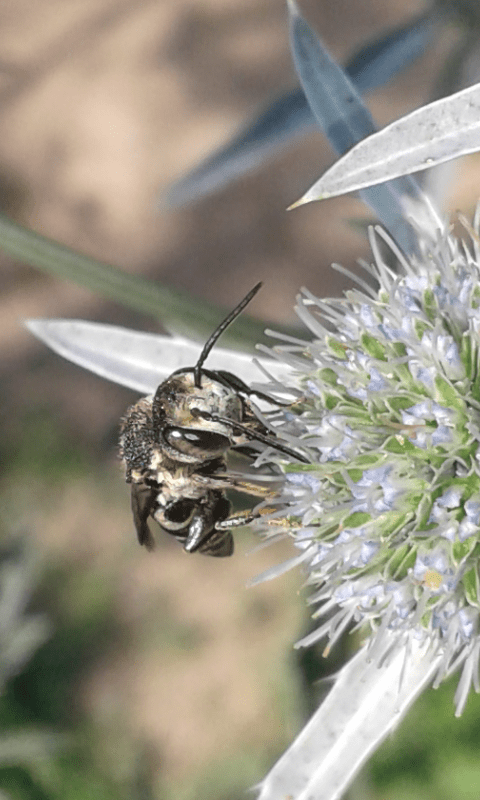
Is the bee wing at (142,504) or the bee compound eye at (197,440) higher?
the bee compound eye at (197,440)

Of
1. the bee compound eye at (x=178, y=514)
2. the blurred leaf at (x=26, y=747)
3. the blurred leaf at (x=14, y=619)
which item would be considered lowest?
the blurred leaf at (x=26, y=747)

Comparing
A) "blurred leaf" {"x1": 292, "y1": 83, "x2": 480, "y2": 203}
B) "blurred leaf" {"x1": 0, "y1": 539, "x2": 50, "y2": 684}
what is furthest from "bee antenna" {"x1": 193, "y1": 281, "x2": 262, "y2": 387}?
"blurred leaf" {"x1": 0, "y1": 539, "x2": 50, "y2": 684}

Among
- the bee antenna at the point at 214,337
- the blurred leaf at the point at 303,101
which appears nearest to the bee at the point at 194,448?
the bee antenna at the point at 214,337

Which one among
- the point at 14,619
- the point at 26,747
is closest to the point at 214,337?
the point at 14,619

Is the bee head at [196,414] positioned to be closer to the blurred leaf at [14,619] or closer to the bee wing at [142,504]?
the bee wing at [142,504]

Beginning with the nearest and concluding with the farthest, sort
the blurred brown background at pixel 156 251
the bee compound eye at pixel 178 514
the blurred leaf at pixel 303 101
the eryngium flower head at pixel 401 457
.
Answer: the eryngium flower head at pixel 401 457, the bee compound eye at pixel 178 514, the blurred leaf at pixel 303 101, the blurred brown background at pixel 156 251
